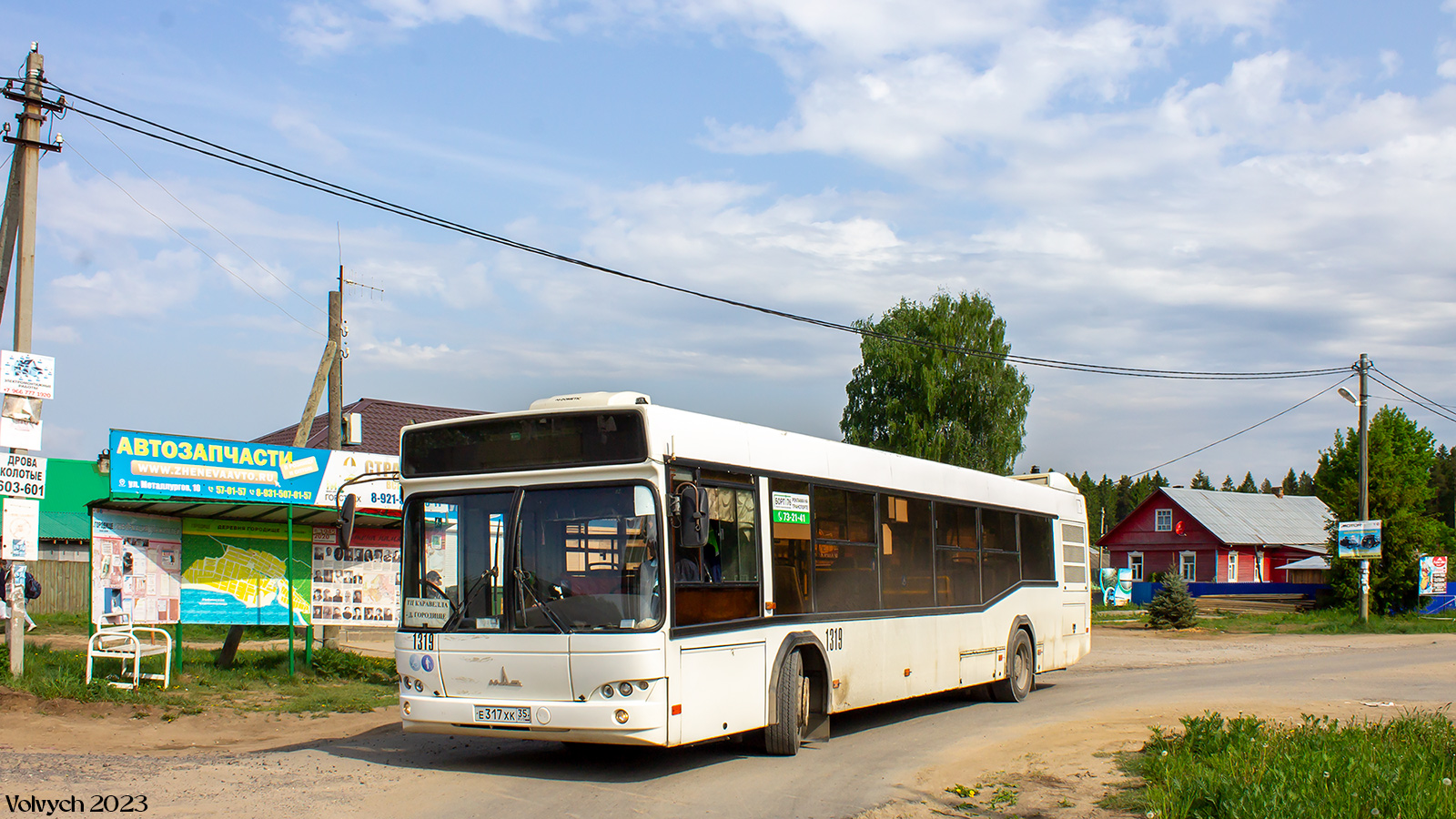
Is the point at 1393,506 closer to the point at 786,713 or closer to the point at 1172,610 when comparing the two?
the point at 1172,610

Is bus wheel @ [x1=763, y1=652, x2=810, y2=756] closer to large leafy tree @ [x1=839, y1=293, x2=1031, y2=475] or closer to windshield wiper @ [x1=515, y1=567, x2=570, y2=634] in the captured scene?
windshield wiper @ [x1=515, y1=567, x2=570, y2=634]

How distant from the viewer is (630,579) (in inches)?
332

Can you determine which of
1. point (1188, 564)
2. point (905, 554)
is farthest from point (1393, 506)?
point (905, 554)

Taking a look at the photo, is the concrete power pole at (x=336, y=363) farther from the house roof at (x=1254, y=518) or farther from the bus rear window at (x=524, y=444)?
the house roof at (x=1254, y=518)

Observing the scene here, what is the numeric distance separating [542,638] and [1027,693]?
902 centimetres

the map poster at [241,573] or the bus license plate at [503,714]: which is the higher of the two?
the map poster at [241,573]

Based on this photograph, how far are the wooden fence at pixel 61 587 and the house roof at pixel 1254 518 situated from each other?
52.7m

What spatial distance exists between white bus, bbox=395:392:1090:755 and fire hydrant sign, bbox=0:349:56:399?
240 inches

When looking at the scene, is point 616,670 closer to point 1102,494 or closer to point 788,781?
point 788,781

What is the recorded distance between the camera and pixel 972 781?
905cm

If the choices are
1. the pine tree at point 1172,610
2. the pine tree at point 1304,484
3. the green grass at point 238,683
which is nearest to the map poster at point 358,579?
the green grass at point 238,683

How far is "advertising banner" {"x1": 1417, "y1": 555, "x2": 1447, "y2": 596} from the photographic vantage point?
36.3 metres

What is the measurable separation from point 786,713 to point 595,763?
1704 mm

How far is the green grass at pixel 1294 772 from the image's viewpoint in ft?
21.6
